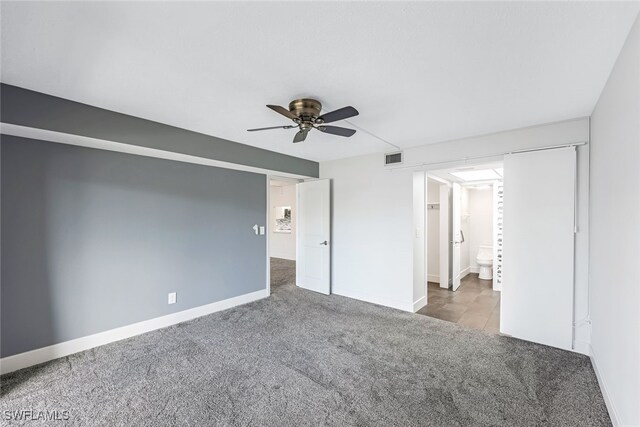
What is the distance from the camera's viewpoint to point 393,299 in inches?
163

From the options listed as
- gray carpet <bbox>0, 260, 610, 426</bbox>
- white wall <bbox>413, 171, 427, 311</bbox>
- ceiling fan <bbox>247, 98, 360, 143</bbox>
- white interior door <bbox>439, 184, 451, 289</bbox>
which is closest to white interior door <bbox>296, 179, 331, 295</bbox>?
white wall <bbox>413, 171, 427, 311</bbox>

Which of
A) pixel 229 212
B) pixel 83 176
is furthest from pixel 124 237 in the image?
pixel 229 212

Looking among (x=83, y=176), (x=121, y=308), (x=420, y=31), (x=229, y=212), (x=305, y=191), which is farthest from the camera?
(x=305, y=191)

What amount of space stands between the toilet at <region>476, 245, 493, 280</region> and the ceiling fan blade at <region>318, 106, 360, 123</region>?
5.24 metres

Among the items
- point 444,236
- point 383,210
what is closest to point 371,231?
point 383,210

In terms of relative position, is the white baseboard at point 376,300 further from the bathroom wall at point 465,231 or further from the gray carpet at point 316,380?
the bathroom wall at point 465,231

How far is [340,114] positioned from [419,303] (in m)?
3.16

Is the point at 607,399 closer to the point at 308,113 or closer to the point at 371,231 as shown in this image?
the point at 371,231

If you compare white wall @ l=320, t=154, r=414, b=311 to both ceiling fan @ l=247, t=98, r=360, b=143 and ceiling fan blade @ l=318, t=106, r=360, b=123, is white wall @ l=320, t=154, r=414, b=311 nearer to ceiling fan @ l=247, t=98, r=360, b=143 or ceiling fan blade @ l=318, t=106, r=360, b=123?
ceiling fan @ l=247, t=98, r=360, b=143

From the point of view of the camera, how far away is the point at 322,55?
176 cm

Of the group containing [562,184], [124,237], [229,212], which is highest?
[562,184]

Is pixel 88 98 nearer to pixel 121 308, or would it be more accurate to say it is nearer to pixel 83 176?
pixel 83 176

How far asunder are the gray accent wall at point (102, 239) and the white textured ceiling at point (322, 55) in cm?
83

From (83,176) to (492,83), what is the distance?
3.89 m
